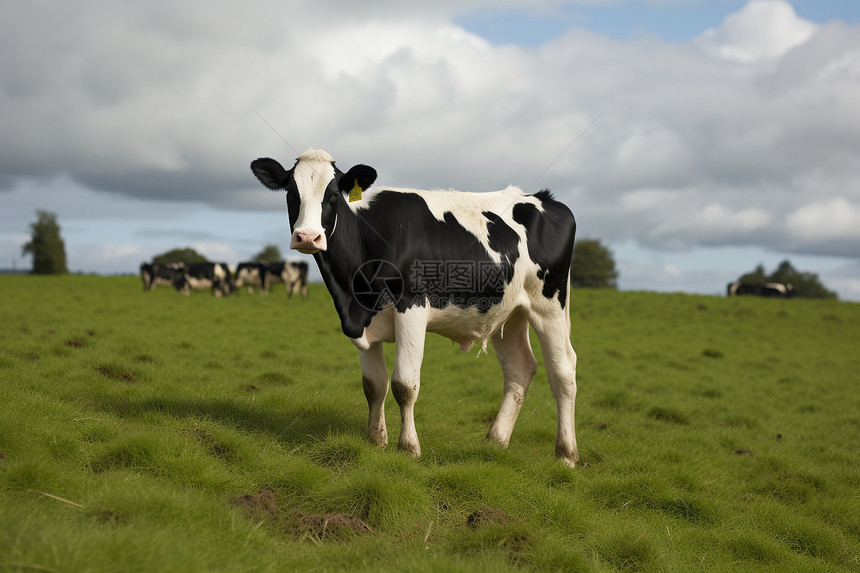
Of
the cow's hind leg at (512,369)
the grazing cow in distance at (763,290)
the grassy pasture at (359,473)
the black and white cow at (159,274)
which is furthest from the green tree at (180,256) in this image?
the cow's hind leg at (512,369)

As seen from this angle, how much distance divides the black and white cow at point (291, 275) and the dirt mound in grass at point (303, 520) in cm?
2956

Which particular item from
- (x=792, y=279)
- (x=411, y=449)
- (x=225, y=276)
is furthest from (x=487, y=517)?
(x=792, y=279)

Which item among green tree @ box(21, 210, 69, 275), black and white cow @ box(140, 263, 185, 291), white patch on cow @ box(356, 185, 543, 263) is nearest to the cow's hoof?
white patch on cow @ box(356, 185, 543, 263)

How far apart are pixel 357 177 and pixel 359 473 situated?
2643mm

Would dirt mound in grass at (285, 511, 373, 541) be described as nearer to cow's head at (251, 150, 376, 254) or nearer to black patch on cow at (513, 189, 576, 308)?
cow's head at (251, 150, 376, 254)

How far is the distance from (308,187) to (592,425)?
5761 mm

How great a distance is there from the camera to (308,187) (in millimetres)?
5539

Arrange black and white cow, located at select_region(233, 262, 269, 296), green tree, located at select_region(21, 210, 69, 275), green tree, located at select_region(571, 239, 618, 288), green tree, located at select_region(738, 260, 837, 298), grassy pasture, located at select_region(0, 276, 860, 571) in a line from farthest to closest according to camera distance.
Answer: green tree, located at select_region(738, 260, 837, 298) < green tree, located at select_region(21, 210, 69, 275) < green tree, located at select_region(571, 239, 618, 288) < black and white cow, located at select_region(233, 262, 269, 296) < grassy pasture, located at select_region(0, 276, 860, 571)

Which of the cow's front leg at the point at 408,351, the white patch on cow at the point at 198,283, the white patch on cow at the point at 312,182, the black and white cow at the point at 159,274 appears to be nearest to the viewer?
the white patch on cow at the point at 312,182

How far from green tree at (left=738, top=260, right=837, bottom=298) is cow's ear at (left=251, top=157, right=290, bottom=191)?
9816cm

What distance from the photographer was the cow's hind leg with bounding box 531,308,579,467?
6973 mm

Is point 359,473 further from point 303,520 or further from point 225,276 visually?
point 225,276

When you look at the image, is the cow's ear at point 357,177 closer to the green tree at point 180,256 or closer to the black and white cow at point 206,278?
the black and white cow at point 206,278

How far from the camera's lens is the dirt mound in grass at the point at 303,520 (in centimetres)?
459
